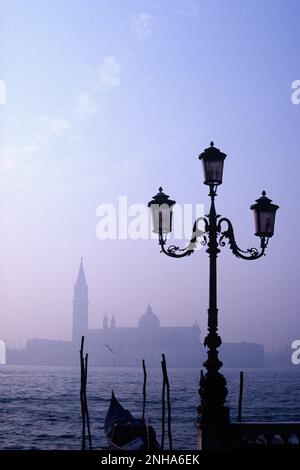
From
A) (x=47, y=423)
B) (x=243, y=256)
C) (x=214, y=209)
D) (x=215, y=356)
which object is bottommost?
(x=47, y=423)

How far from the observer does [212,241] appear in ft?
26.6

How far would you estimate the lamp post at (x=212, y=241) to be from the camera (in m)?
7.54

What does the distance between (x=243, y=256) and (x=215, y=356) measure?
1.72m

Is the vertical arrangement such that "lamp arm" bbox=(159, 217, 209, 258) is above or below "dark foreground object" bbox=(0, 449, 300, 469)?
above

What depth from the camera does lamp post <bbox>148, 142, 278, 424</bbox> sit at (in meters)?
7.54

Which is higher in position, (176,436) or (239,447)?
(239,447)

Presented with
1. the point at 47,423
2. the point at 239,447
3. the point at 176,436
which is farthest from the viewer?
the point at 47,423
